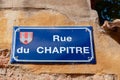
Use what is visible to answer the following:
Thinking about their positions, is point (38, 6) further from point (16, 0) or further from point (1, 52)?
point (1, 52)

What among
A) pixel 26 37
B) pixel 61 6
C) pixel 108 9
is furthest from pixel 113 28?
pixel 108 9

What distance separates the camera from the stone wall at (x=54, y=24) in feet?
9.04

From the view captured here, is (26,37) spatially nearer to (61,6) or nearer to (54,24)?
(54,24)

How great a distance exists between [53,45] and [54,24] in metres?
0.22

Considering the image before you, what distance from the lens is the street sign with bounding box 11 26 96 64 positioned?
2.79 metres

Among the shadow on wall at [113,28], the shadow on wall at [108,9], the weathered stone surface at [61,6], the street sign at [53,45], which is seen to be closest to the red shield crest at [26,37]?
the street sign at [53,45]

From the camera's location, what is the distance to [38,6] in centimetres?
307

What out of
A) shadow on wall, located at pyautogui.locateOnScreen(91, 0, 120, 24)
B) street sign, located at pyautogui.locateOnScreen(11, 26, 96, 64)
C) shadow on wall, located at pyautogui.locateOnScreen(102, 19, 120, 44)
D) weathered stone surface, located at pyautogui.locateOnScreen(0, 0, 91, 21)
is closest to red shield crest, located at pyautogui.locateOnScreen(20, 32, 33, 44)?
street sign, located at pyautogui.locateOnScreen(11, 26, 96, 64)

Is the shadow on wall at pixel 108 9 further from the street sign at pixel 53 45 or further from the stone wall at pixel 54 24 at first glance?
the street sign at pixel 53 45

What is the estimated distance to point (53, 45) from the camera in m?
2.85

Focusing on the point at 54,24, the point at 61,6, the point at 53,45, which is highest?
the point at 61,6

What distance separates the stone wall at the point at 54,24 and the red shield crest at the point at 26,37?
10 cm

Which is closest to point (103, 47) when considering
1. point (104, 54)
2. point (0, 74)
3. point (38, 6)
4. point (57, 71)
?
point (104, 54)

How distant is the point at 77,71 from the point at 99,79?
185 mm
